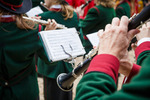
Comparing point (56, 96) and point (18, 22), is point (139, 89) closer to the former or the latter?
point (18, 22)

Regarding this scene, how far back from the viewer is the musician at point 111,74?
1.41 ft

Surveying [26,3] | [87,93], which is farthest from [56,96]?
[87,93]

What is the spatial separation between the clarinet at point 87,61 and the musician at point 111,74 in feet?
0.10

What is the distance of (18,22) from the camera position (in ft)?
4.54

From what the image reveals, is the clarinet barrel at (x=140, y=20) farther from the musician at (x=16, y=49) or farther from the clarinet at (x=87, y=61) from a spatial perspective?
the musician at (x=16, y=49)

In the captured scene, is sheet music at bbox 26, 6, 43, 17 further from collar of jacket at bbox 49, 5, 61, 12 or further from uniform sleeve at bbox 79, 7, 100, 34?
uniform sleeve at bbox 79, 7, 100, 34

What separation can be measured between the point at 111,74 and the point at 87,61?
467 mm

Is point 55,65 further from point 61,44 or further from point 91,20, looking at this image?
point 91,20

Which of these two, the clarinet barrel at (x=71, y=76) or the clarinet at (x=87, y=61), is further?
the clarinet barrel at (x=71, y=76)

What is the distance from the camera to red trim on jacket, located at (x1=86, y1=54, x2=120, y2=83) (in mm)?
655

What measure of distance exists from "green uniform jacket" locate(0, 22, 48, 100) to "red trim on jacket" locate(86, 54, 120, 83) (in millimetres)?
877

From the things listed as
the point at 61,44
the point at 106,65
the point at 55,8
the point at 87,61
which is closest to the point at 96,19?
the point at 55,8

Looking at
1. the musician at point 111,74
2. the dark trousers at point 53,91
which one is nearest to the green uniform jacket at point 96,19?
the dark trousers at point 53,91

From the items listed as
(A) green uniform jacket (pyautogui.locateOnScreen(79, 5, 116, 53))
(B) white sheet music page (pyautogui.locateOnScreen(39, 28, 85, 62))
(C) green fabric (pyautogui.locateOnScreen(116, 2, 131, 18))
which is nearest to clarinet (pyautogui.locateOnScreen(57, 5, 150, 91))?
(B) white sheet music page (pyautogui.locateOnScreen(39, 28, 85, 62))
